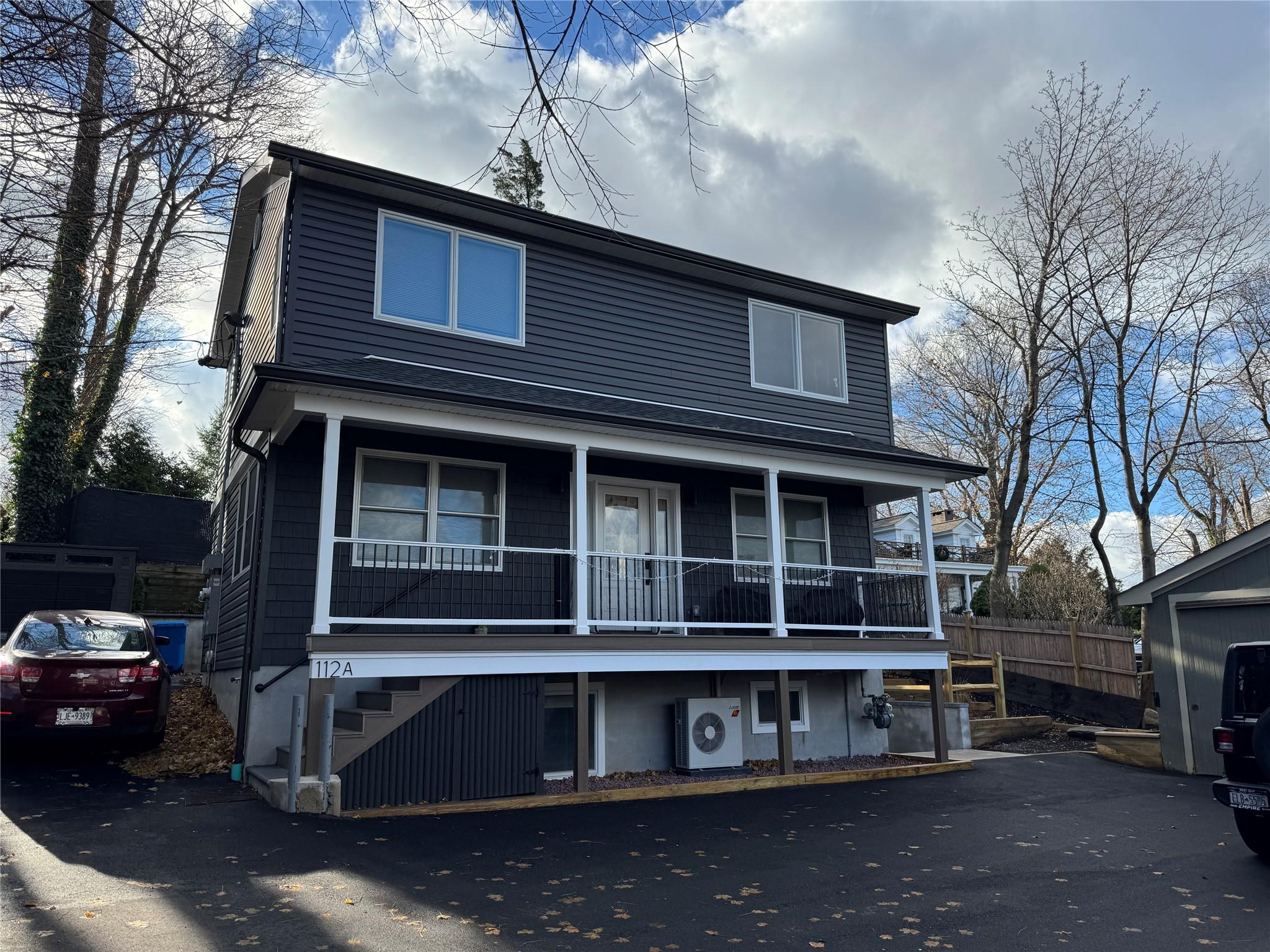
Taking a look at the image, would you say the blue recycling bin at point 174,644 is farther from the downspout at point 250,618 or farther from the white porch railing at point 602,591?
the white porch railing at point 602,591

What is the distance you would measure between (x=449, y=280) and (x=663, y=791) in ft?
23.4

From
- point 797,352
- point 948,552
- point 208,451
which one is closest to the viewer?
point 797,352

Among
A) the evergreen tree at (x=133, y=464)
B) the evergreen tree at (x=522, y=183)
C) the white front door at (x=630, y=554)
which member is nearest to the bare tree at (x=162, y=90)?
the white front door at (x=630, y=554)

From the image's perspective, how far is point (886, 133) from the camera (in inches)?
353

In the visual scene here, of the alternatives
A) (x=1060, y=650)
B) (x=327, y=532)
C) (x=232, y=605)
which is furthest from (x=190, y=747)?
(x=1060, y=650)

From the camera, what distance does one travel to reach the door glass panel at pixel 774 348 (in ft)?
47.8

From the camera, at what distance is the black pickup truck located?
6996 mm

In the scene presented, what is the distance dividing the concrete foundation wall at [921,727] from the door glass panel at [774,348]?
5634 mm

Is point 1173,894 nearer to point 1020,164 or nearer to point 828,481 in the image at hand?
point 828,481

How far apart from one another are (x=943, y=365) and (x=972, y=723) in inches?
600

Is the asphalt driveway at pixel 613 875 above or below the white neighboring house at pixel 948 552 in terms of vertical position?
below

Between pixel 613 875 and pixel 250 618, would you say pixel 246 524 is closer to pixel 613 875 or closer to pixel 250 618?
pixel 250 618

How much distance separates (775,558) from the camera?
11961 millimetres

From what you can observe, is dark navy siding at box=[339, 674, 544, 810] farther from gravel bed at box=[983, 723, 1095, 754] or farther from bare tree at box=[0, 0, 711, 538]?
gravel bed at box=[983, 723, 1095, 754]
